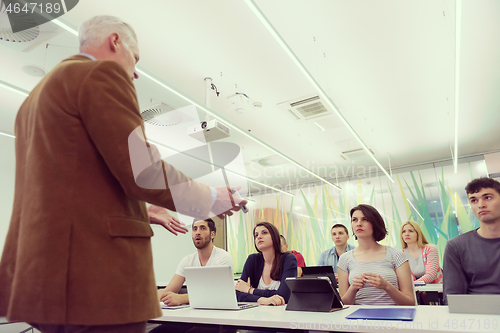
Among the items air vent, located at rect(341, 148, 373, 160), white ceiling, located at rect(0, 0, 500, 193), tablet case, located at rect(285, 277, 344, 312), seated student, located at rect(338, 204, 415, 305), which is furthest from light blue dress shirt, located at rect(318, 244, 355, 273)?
tablet case, located at rect(285, 277, 344, 312)

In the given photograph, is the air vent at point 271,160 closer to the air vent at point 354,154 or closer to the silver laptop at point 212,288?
the air vent at point 354,154

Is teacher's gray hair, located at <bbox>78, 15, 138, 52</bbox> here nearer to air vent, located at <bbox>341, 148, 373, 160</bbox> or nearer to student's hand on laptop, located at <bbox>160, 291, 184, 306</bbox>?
student's hand on laptop, located at <bbox>160, 291, 184, 306</bbox>

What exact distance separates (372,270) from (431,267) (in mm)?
2222

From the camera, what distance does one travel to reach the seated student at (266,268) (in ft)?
8.64

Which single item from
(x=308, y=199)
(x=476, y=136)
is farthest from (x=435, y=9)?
(x=308, y=199)

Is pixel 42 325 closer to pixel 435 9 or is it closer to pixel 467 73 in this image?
pixel 435 9

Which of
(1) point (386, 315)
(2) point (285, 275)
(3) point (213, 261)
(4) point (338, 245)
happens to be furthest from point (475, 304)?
(4) point (338, 245)

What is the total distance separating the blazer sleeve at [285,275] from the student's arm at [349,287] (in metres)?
0.40

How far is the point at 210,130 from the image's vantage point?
4129 millimetres

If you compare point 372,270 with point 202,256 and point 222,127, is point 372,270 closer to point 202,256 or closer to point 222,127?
point 202,256

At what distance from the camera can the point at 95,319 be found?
651mm

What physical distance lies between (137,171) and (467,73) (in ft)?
16.8

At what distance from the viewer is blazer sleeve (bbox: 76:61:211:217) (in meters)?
0.73

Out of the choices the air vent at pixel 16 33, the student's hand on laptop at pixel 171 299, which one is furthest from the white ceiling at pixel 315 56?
the student's hand on laptop at pixel 171 299
